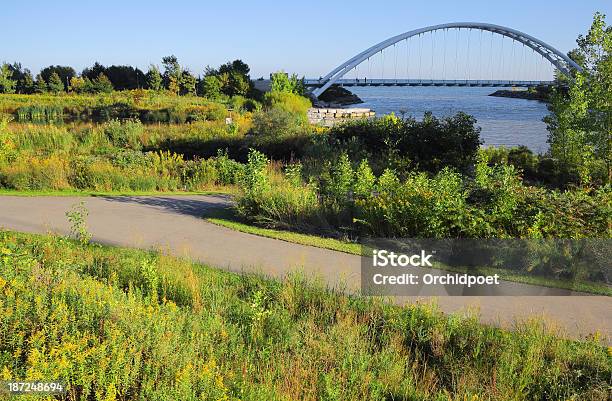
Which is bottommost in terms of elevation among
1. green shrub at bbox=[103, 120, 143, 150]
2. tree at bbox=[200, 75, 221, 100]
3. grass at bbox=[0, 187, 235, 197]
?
grass at bbox=[0, 187, 235, 197]

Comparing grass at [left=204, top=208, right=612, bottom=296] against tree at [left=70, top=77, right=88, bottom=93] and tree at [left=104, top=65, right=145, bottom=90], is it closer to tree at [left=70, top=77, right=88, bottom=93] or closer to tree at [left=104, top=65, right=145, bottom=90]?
tree at [left=70, top=77, right=88, bottom=93]

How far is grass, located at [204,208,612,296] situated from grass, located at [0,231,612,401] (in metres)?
1.64

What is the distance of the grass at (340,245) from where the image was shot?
6633mm

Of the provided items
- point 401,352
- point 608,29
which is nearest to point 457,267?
point 401,352

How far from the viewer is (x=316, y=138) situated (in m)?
18.6

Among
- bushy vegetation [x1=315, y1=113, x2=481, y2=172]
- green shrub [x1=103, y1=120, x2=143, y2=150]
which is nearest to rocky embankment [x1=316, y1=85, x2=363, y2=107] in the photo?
green shrub [x1=103, y1=120, x2=143, y2=150]

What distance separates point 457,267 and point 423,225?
0.88 metres

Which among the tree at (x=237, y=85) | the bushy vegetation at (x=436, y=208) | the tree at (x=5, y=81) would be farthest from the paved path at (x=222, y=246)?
the tree at (x=5, y=81)

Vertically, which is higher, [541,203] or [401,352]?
[541,203]

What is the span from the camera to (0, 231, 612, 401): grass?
3.98 metres

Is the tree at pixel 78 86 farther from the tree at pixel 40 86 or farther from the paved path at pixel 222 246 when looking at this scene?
the paved path at pixel 222 246

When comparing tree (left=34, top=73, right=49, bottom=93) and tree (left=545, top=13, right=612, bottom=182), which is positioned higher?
tree (left=34, top=73, right=49, bottom=93)

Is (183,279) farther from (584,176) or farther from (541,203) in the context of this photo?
(584,176)

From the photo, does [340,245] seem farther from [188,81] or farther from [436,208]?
[188,81]
